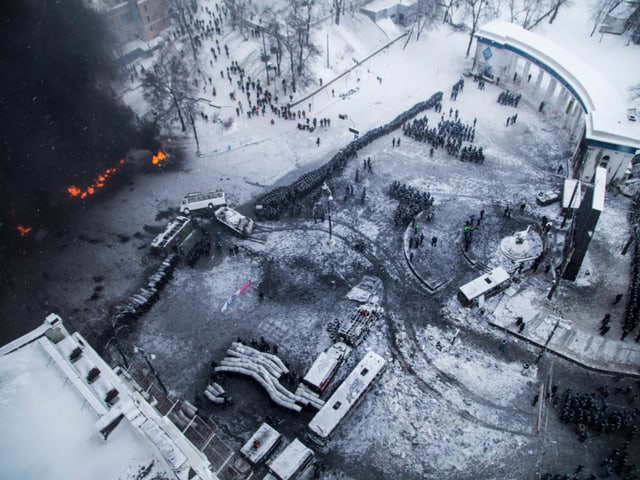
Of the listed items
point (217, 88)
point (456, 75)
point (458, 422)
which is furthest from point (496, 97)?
point (458, 422)

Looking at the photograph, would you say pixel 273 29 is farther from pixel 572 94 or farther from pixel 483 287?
pixel 483 287

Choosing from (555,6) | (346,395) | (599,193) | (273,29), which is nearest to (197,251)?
(346,395)

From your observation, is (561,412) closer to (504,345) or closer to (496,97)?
(504,345)

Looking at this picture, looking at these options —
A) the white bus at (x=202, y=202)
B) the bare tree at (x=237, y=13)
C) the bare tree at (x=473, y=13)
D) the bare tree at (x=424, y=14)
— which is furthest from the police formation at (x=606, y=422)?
the bare tree at (x=424, y=14)

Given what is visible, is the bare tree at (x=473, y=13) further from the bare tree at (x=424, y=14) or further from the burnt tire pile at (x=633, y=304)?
the burnt tire pile at (x=633, y=304)

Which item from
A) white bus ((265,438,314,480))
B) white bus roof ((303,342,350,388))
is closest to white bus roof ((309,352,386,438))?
white bus roof ((303,342,350,388))
